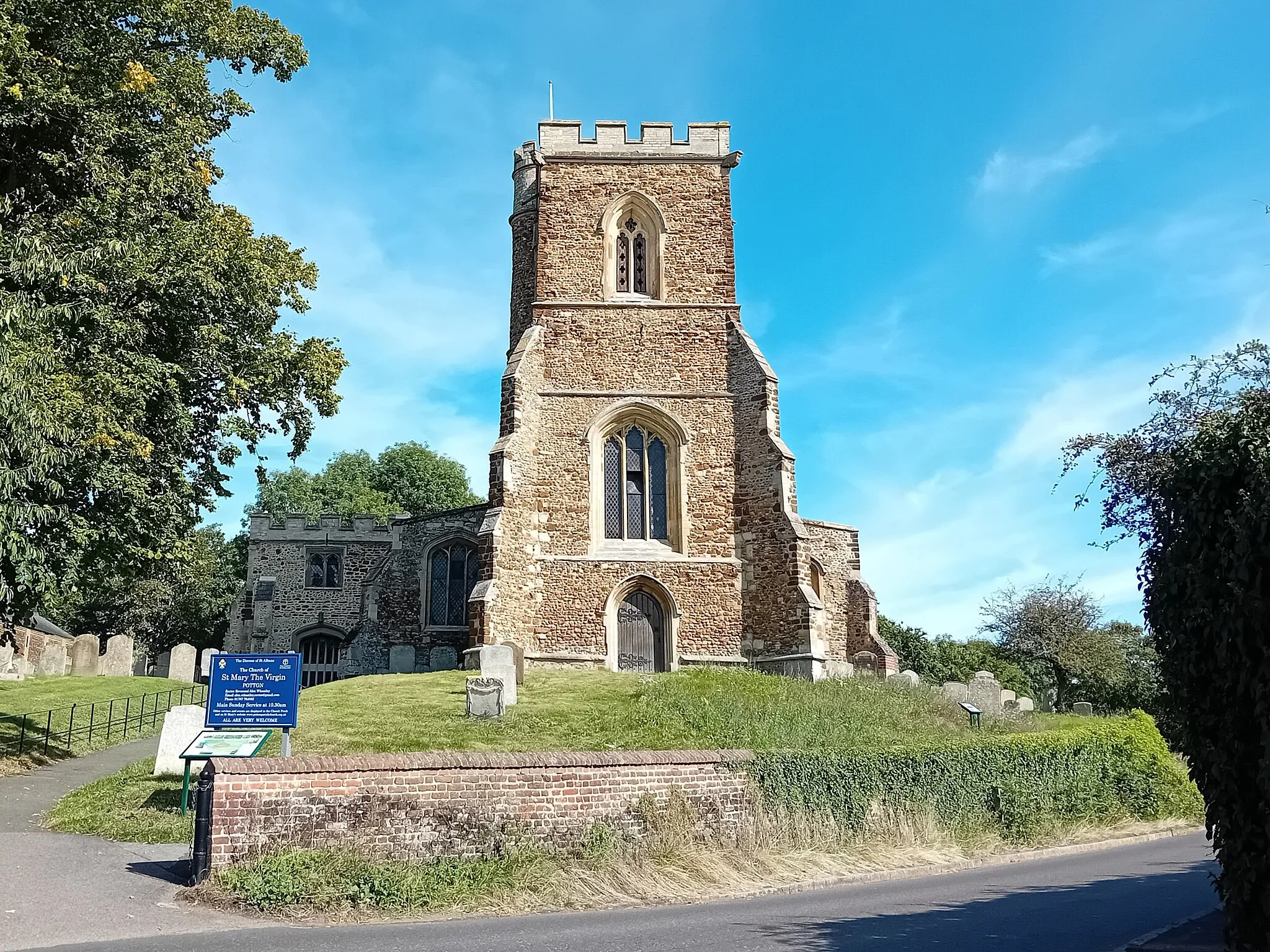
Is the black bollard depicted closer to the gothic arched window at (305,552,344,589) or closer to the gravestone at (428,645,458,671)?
the gravestone at (428,645,458,671)

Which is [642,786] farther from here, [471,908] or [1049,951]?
[1049,951]

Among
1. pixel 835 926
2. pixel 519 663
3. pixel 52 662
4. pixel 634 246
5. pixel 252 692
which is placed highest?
pixel 634 246

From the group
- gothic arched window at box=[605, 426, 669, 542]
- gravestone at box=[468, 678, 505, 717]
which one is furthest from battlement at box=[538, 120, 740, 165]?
gravestone at box=[468, 678, 505, 717]

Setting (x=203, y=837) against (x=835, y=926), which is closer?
(x=835, y=926)

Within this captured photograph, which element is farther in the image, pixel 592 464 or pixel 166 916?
pixel 592 464

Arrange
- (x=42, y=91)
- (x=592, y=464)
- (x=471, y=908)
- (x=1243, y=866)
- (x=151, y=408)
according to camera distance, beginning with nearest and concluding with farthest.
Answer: (x=1243, y=866), (x=471, y=908), (x=42, y=91), (x=151, y=408), (x=592, y=464)

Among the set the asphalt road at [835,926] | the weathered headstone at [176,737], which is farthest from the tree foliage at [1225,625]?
the weathered headstone at [176,737]

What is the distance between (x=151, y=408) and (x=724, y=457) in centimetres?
1262

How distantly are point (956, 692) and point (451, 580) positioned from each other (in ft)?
49.0

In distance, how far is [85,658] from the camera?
1189 inches

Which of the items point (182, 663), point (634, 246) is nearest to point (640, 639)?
point (634, 246)

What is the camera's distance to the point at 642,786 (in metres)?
11.1

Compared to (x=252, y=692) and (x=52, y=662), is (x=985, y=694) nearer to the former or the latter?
(x=252, y=692)

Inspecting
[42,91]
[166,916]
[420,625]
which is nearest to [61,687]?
[420,625]
